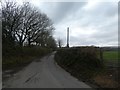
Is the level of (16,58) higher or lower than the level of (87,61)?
lower

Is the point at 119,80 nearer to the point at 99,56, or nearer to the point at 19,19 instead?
the point at 99,56

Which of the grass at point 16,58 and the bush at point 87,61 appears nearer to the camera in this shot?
the bush at point 87,61

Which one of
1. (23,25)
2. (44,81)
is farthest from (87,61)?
(23,25)

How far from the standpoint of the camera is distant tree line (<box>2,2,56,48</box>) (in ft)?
152

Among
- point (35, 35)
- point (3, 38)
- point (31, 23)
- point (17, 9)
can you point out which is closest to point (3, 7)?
point (17, 9)

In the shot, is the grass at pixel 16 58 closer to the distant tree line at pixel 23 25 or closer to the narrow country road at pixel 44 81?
the distant tree line at pixel 23 25

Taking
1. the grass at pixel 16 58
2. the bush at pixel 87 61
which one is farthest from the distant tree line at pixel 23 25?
the bush at pixel 87 61

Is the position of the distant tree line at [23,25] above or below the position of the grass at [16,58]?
above

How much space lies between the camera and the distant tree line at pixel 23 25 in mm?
46381

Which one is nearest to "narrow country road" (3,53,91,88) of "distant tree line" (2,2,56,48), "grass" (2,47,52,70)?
"grass" (2,47,52,70)

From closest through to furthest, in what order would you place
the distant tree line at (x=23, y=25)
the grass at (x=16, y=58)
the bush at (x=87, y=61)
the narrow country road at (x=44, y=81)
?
the narrow country road at (x=44, y=81), the bush at (x=87, y=61), the grass at (x=16, y=58), the distant tree line at (x=23, y=25)

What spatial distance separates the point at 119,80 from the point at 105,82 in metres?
0.85

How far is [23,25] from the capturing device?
2281 inches

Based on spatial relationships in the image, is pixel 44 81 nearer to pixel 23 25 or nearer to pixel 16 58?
pixel 16 58
